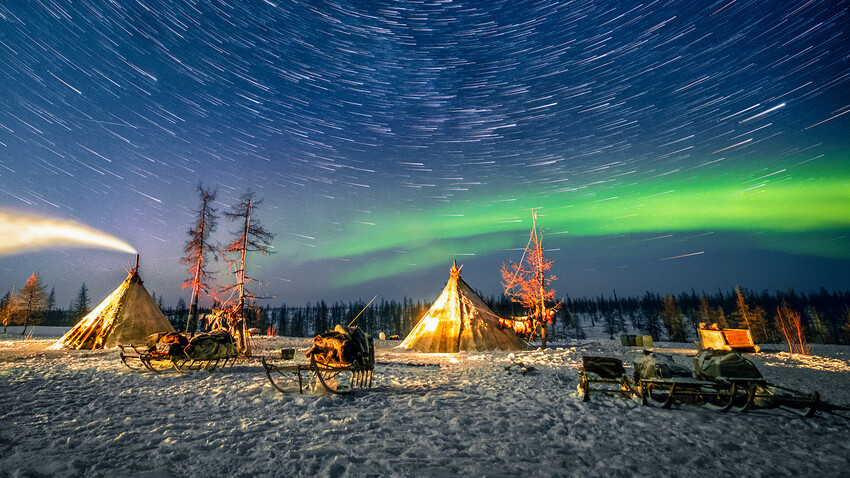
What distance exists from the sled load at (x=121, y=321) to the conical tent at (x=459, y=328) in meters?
16.9

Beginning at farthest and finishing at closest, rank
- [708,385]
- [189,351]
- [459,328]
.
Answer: [459,328] → [189,351] → [708,385]

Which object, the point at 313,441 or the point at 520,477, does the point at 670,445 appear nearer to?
the point at 520,477

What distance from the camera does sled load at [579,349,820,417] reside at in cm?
634

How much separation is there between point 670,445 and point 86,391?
41.4 feet

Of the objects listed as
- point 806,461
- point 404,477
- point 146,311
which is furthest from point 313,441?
point 146,311

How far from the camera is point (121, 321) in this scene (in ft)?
69.0

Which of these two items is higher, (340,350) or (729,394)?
(340,350)

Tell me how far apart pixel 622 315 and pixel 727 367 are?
384 ft

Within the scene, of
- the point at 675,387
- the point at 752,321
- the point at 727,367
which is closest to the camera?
the point at 675,387

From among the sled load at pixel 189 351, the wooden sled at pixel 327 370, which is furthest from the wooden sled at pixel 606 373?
the sled load at pixel 189 351

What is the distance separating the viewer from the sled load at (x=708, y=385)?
634cm

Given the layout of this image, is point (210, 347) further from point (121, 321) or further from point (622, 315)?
point (622, 315)

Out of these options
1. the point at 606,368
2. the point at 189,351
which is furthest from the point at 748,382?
the point at 189,351

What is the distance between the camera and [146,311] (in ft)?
73.5
